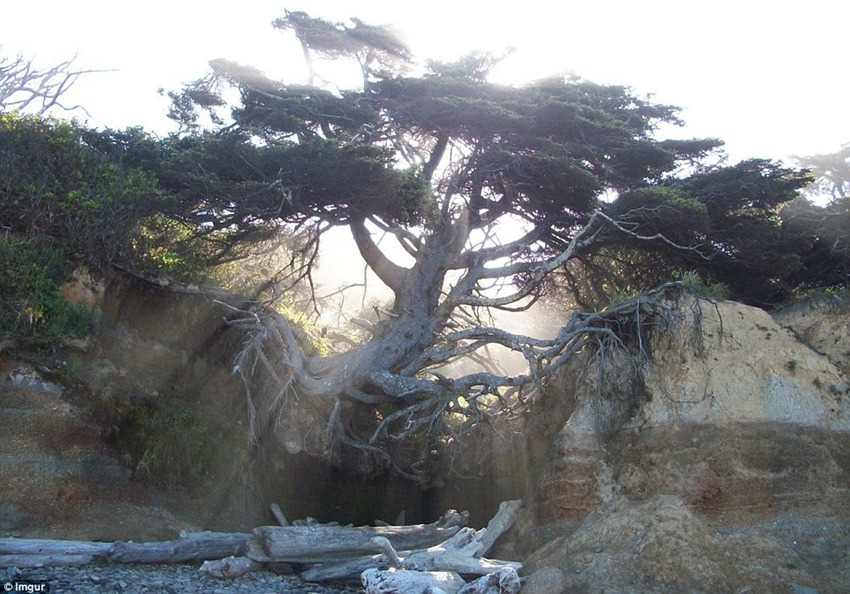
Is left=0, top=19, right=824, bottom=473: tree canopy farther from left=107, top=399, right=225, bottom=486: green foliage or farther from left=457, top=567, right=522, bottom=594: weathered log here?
left=457, top=567, right=522, bottom=594: weathered log

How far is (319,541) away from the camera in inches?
460

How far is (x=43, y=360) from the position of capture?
41.5ft

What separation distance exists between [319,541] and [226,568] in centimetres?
163

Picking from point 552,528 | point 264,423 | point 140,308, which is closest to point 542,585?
point 552,528

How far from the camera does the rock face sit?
10.5 metres

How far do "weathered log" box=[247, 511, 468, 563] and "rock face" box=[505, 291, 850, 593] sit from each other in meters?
1.72

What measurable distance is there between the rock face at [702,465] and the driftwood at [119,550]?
15.2ft

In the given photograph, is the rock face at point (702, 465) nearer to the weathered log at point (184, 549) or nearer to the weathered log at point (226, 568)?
the weathered log at point (226, 568)

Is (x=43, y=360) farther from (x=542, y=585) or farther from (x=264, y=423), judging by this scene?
(x=542, y=585)

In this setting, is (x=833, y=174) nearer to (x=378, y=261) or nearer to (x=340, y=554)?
(x=378, y=261)

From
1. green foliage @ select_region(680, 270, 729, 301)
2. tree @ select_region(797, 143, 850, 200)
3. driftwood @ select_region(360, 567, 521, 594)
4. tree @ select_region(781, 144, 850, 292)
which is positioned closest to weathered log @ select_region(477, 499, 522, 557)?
driftwood @ select_region(360, 567, 521, 594)

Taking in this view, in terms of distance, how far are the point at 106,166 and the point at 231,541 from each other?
23.9 ft

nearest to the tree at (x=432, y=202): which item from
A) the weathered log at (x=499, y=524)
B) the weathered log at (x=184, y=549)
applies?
the weathered log at (x=499, y=524)

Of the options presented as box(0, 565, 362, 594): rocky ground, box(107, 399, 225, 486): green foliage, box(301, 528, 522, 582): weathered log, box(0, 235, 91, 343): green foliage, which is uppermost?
box(0, 235, 91, 343): green foliage
